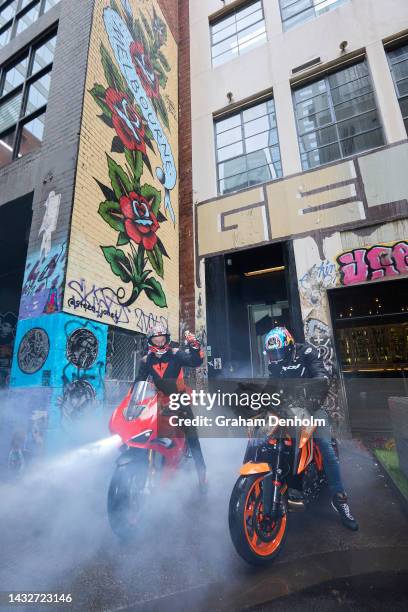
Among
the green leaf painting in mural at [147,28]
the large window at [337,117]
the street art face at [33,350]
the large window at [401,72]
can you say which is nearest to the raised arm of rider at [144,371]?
the street art face at [33,350]

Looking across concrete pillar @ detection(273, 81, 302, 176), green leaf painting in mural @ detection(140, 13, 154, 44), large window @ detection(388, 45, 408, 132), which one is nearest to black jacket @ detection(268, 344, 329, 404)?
concrete pillar @ detection(273, 81, 302, 176)

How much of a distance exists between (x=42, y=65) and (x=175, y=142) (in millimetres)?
4059

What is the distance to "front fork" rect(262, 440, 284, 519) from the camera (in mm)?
2426

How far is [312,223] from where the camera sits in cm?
794

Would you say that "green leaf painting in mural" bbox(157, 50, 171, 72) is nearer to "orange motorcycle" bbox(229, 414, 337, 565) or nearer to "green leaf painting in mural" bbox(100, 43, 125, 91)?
"green leaf painting in mural" bbox(100, 43, 125, 91)

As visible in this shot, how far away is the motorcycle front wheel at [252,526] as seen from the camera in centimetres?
218

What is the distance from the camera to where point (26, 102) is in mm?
8852

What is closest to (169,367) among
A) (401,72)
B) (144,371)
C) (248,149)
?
(144,371)

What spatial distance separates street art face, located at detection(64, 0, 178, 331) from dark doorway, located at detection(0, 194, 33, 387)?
→ 7.31 ft

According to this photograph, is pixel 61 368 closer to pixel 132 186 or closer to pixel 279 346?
pixel 279 346

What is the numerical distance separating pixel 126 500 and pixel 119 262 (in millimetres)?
4910

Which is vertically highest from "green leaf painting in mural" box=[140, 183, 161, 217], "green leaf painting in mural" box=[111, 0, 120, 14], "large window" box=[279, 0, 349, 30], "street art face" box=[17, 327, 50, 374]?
"large window" box=[279, 0, 349, 30]

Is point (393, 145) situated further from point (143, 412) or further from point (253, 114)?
point (143, 412)

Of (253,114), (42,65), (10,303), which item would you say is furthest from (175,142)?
(10,303)
